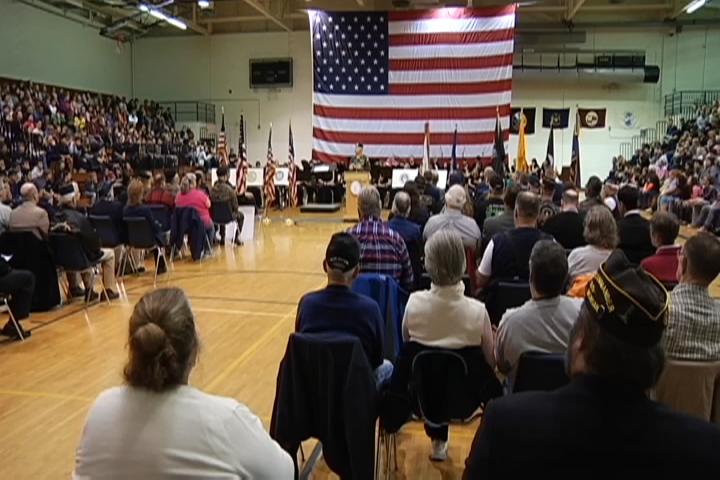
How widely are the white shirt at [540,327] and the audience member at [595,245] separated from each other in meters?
1.19

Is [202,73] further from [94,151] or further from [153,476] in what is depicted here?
[153,476]

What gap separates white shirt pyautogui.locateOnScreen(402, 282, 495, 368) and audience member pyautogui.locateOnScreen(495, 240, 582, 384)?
0.47 feet

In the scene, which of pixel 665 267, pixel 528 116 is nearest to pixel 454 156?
pixel 528 116

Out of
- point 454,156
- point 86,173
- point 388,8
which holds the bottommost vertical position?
point 86,173

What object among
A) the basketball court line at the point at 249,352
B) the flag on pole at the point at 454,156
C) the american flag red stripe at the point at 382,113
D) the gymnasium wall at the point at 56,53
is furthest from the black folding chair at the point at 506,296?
the gymnasium wall at the point at 56,53

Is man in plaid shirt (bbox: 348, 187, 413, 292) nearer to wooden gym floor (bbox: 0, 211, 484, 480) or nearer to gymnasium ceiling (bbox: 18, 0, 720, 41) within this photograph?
wooden gym floor (bbox: 0, 211, 484, 480)

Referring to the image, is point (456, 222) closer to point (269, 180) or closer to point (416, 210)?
point (416, 210)

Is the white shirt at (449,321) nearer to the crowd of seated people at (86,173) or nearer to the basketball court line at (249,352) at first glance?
the basketball court line at (249,352)

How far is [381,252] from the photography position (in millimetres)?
4258

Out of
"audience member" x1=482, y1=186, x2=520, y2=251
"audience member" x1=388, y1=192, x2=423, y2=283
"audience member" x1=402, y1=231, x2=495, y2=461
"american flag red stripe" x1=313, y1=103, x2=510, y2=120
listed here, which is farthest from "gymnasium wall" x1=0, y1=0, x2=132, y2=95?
"audience member" x1=402, y1=231, x2=495, y2=461

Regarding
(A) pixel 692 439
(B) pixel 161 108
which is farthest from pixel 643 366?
(B) pixel 161 108

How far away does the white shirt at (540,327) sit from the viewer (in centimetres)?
264

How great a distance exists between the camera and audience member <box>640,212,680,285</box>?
→ 145 inches

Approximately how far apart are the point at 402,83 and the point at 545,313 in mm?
14854
